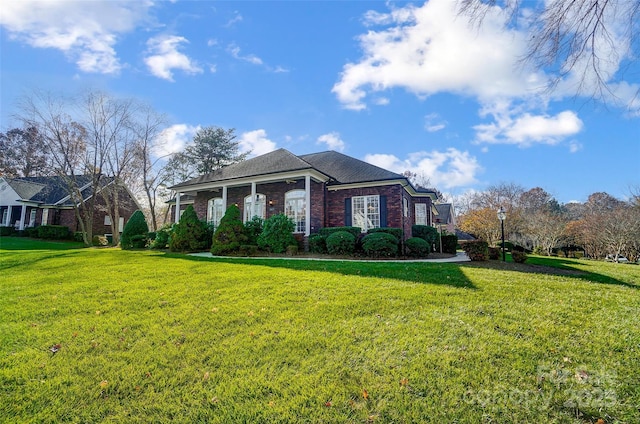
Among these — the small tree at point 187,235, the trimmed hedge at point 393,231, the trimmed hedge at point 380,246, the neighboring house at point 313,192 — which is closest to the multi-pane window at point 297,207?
the neighboring house at point 313,192

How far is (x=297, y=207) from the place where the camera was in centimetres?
1530

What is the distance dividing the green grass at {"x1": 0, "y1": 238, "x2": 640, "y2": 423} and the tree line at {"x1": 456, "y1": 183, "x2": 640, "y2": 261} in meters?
21.2

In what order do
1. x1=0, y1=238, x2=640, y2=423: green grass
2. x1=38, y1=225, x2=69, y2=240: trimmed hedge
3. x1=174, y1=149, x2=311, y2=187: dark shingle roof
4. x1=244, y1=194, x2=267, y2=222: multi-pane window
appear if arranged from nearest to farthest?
x1=0, y1=238, x2=640, y2=423: green grass, x1=174, y1=149, x2=311, y2=187: dark shingle roof, x1=244, y1=194, x2=267, y2=222: multi-pane window, x1=38, y1=225, x2=69, y2=240: trimmed hedge

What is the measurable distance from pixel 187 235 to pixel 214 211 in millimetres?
3649

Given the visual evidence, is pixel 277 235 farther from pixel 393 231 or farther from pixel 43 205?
pixel 43 205

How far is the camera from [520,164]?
58.9 feet

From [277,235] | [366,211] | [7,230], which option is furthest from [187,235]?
[7,230]

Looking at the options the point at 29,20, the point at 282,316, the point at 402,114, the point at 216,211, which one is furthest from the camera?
the point at 216,211

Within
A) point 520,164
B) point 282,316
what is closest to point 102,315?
point 282,316

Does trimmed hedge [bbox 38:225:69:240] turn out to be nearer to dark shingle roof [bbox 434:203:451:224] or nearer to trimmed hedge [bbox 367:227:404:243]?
trimmed hedge [bbox 367:227:404:243]

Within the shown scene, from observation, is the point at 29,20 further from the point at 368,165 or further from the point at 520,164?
the point at 520,164

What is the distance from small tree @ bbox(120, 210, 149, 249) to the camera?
17.4 meters

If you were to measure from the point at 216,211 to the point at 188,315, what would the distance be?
46.1ft

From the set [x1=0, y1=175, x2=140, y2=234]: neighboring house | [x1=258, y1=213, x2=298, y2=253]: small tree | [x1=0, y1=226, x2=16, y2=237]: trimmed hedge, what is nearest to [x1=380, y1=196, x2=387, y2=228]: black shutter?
[x1=258, y1=213, x2=298, y2=253]: small tree
